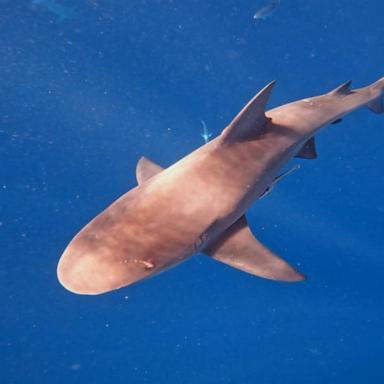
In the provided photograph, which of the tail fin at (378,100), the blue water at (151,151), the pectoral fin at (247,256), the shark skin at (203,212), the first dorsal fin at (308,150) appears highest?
the blue water at (151,151)

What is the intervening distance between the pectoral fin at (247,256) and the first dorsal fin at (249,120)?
100cm

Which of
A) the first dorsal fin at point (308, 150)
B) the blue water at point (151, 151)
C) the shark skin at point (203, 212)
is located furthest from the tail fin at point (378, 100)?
the blue water at point (151, 151)

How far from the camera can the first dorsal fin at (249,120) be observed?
14.5 feet

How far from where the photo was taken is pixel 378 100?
682 centimetres

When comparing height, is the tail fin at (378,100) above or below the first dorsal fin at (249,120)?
above

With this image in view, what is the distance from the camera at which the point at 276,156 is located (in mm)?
4898

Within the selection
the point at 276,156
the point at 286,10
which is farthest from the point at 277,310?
the point at 276,156

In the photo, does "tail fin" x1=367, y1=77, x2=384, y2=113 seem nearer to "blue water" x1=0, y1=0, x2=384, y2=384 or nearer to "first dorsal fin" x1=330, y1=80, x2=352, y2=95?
"first dorsal fin" x1=330, y1=80, x2=352, y2=95

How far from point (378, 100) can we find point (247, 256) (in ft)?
13.0

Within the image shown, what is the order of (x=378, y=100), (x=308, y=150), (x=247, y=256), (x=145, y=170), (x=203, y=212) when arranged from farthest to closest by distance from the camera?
(x=378, y=100) < (x=145, y=170) < (x=308, y=150) < (x=247, y=256) < (x=203, y=212)

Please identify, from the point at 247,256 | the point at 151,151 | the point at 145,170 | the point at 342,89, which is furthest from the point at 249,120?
the point at 151,151

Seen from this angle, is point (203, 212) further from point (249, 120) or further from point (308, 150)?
point (308, 150)

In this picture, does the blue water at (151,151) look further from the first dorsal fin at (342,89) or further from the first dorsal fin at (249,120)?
the first dorsal fin at (249,120)

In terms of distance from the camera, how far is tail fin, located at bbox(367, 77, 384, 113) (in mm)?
6543
